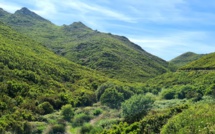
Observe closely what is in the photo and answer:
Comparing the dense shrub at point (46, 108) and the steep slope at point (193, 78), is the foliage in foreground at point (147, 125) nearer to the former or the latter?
the dense shrub at point (46, 108)

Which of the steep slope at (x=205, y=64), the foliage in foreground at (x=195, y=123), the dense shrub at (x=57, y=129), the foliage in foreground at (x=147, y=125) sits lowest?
the dense shrub at (x=57, y=129)

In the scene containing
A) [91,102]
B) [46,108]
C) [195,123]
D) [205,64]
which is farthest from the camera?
[205,64]

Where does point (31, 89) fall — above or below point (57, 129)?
above

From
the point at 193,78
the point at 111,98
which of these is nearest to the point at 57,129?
the point at 111,98

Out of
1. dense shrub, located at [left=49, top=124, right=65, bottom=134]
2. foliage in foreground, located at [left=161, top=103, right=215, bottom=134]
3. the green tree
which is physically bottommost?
dense shrub, located at [left=49, top=124, right=65, bottom=134]

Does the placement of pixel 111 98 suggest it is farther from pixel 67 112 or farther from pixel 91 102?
pixel 67 112

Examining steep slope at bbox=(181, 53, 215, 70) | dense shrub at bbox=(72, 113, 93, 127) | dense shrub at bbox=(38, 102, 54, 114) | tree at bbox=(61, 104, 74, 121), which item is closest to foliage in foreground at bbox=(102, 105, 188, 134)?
dense shrub at bbox=(72, 113, 93, 127)

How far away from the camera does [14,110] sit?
44.6 m

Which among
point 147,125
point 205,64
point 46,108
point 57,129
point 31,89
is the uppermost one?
point 205,64

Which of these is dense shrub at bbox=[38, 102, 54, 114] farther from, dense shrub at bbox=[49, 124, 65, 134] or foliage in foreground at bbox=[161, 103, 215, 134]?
foliage in foreground at bbox=[161, 103, 215, 134]

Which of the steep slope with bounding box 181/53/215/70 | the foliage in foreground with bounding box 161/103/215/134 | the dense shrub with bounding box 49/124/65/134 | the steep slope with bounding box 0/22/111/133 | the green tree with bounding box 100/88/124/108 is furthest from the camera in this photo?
the steep slope with bounding box 181/53/215/70

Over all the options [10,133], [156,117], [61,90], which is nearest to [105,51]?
[61,90]

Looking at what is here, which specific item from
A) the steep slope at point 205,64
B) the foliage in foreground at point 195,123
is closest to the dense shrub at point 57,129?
the foliage in foreground at point 195,123

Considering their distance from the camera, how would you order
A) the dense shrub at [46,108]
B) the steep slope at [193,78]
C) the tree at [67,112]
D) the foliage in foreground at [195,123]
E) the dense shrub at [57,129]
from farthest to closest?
1. the steep slope at [193,78]
2. the dense shrub at [46,108]
3. the tree at [67,112]
4. the dense shrub at [57,129]
5. the foliage in foreground at [195,123]
